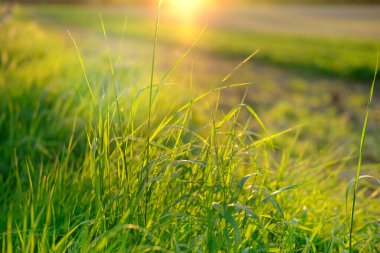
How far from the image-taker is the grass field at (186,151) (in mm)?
1730

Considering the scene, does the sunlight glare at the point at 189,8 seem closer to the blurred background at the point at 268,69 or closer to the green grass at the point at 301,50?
the blurred background at the point at 268,69

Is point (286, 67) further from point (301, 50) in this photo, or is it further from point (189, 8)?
point (189, 8)

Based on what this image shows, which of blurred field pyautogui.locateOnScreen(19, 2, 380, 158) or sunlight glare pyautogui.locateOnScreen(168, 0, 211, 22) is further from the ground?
blurred field pyautogui.locateOnScreen(19, 2, 380, 158)

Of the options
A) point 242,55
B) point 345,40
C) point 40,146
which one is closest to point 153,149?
point 40,146

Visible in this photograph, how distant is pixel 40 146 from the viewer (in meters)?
2.86

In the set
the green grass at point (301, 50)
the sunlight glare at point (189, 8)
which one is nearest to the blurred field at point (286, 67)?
the green grass at point (301, 50)

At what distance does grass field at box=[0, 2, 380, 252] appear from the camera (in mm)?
1730

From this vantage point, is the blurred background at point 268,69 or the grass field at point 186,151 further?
the blurred background at point 268,69

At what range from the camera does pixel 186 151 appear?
71.5 inches

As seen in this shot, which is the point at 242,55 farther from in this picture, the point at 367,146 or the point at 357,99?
the point at 367,146

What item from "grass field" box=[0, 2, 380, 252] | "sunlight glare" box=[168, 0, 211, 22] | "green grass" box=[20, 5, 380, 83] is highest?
"grass field" box=[0, 2, 380, 252]

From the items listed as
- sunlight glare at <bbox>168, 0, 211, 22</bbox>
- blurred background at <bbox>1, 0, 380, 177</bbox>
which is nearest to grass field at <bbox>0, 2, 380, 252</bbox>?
blurred background at <bbox>1, 0, 380, 177</bbox>

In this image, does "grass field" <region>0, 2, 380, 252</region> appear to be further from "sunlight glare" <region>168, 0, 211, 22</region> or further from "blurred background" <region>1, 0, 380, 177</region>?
"sunlight glare" <region>168, 0, 211, 22</region>

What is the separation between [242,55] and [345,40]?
3228 millimetres
